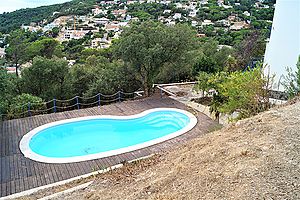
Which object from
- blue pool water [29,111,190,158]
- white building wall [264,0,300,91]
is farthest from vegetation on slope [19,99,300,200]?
white building wall [264,0,300,91]

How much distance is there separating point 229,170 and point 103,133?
7.77 meters

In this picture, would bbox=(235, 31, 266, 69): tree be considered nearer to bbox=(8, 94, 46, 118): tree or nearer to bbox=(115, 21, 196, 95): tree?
bbox=(115, 21, 196, 95): tree

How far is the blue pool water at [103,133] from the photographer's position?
33.2 ft

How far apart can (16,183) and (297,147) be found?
5751 millimetres

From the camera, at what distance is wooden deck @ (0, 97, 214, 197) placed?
279 inches

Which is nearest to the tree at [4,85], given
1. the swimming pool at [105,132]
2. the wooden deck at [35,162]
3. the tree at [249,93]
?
the wooden deck at [35,162]

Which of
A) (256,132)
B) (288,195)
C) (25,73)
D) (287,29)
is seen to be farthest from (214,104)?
(25,73)

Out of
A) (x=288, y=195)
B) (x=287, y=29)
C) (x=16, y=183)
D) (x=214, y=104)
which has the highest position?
(x=287, y=29)

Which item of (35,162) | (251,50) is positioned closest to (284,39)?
(251,50)

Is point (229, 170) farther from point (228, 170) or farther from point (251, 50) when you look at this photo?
point (251, 50)

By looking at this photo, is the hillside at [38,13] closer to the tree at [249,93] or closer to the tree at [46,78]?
the tree at [46,78]

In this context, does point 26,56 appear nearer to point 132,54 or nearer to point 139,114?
point 132,54

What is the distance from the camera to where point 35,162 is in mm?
8078

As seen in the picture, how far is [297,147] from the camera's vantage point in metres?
4.34
